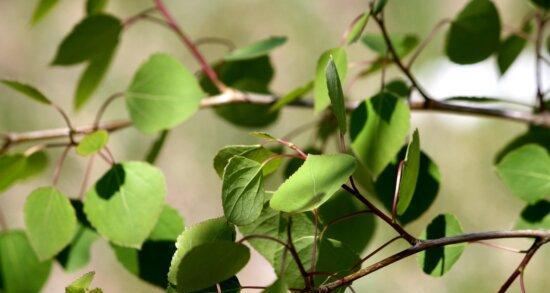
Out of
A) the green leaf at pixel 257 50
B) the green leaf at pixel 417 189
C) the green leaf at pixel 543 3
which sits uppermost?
the green leaf at pixel 543 3

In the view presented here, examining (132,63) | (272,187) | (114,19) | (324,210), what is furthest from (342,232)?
(132,63)

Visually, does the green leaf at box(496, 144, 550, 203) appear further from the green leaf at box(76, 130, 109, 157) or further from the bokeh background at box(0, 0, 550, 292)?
the bokeh background at box(0, 0, 550, 292)

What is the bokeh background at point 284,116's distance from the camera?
126 centimetres

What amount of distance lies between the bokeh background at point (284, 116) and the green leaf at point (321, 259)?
2.82 feet

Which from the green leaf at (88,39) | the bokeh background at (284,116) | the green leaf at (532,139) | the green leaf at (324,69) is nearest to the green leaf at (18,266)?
the green leaf at (88,39)

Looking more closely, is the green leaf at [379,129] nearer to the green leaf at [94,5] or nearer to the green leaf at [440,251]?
the green leaf at [440,251]

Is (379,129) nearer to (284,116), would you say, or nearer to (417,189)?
(417,189)

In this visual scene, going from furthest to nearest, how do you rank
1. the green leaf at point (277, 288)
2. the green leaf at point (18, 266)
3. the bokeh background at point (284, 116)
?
the bokeh background at point (284, 116)
the green leaf at point (18, 266)
the green leaf at point (277, 288)

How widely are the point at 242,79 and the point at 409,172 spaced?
0.28m

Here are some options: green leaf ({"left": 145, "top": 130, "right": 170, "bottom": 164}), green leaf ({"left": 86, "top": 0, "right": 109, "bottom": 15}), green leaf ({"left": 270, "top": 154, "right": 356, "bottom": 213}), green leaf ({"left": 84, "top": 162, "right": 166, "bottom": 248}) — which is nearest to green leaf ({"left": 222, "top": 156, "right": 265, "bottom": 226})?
green leaf ({"left": 270, "top": 154, "right": 356, "bottom": 213})

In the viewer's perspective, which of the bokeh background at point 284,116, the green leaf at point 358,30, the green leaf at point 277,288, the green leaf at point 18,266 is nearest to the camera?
the green leaf at point 277,288

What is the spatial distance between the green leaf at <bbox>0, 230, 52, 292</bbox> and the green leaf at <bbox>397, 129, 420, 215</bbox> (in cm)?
29

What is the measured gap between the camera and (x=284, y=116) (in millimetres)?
1489

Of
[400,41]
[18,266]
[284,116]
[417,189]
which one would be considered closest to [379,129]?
[417,189]
